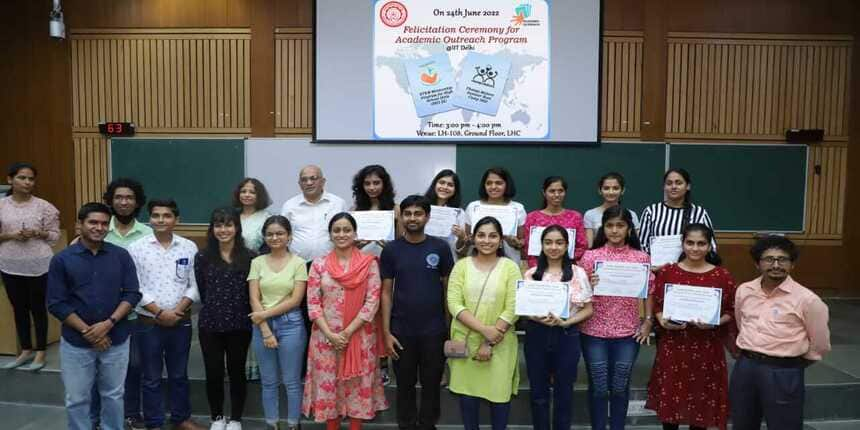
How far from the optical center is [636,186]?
623cm

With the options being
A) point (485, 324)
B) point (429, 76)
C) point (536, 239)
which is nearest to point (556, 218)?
point (536, 239)

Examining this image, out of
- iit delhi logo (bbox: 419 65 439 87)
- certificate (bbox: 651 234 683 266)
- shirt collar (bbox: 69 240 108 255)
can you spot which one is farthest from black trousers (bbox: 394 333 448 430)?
iit delhi logo (bbox: 419 65 439 87)

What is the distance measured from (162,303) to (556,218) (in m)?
2.71

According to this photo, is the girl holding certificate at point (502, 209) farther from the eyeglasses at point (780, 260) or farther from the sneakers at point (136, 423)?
the sneakers at point (136, 423)

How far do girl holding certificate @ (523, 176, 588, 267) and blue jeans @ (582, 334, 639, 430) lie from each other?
26.6 inches

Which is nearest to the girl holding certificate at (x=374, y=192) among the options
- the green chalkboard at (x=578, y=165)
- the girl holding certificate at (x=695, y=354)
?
the girl holding certificate at (x=695, y=354)

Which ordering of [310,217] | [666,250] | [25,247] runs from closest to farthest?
[666,250], [310,217], [25,247]

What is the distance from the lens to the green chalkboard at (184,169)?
6410 mm

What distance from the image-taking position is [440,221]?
3926 millimetres

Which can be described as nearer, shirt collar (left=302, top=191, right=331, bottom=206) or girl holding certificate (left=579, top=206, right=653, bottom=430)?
girl holding certificate (left=579, top=206, right=653, bottom=430)

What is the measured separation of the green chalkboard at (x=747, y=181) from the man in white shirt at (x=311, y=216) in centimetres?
419

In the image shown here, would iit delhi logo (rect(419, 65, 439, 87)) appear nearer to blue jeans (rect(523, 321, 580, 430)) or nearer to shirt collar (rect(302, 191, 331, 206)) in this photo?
shirt collar (rect(302, 191, 331, 206))

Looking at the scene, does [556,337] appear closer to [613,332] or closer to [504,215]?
[613,332]

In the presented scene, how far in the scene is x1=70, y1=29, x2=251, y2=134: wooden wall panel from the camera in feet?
20.9
